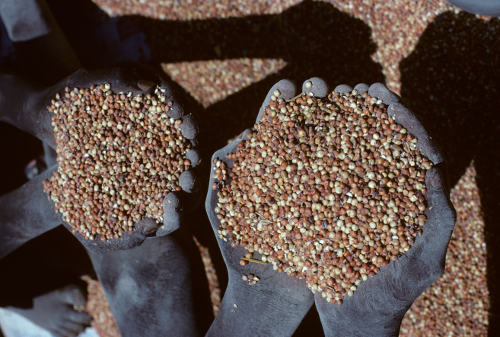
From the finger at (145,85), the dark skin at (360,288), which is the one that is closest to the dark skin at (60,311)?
the dark skin at (360,288)

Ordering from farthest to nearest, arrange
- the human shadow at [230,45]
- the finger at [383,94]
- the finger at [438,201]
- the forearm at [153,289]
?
1. the human shadow at [230,45]
2. the forearm at [153,289]
3. the finger at [383,94]
4. the finger at [438,201]

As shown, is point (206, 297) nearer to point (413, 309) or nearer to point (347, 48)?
point (413, 309)

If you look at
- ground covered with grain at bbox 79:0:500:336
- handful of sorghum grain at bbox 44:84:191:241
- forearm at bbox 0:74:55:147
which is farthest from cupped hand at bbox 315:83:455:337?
forearm at bbox 0:74:55:147

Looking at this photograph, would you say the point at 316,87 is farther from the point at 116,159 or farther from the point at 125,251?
the point at 125,251

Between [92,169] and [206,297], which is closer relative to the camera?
[92,169]

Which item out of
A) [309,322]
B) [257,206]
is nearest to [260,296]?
[257,206]

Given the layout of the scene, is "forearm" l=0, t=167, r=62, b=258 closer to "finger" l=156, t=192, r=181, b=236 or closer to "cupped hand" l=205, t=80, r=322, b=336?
"finger" l=156, t=192, r=181, b=236

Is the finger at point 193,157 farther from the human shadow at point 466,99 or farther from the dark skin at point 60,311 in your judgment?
the dark skin at point 60,311
